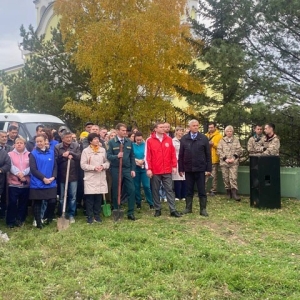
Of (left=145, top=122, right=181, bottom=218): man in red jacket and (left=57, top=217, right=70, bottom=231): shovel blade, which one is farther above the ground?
(left=145, top=122, right=181, bottom=218): man in red jacket

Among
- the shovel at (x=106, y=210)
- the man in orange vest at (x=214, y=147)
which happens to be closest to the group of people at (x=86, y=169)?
the shovel at (x=106, y=210)

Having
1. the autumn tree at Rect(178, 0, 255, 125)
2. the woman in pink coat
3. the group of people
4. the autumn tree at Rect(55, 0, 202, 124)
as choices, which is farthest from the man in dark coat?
the autumn tree at Rect(55, 0, 202, 124)

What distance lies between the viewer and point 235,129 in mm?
11602

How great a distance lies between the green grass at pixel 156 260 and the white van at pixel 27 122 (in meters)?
4.64

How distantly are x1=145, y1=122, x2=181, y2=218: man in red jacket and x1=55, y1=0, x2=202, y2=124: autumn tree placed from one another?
292 inches

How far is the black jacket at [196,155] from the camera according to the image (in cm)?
849

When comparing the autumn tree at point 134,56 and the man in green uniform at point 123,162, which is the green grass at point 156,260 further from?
the autumn tree at point 134,56

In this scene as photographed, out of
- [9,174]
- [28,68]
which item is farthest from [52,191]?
[28,68]

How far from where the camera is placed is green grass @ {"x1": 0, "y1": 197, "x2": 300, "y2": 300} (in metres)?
4.72

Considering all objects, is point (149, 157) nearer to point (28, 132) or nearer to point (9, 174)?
point (9, 174)

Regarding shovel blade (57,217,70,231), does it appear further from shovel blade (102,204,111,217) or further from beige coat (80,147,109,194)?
shovel blade (102,204,111,217)

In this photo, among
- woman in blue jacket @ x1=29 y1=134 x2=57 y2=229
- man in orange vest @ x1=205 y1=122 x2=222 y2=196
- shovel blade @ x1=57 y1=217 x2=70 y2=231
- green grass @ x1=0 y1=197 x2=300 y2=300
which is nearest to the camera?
green grass @ x1=0 y1=197 x2=300 y2=300

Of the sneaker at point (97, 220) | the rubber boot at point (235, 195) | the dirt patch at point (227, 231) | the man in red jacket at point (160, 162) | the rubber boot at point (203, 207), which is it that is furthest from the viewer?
the rubber boot at point (235, 195)

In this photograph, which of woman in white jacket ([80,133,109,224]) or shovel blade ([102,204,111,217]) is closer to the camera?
woman in white jacket ([80,133,109,224])
